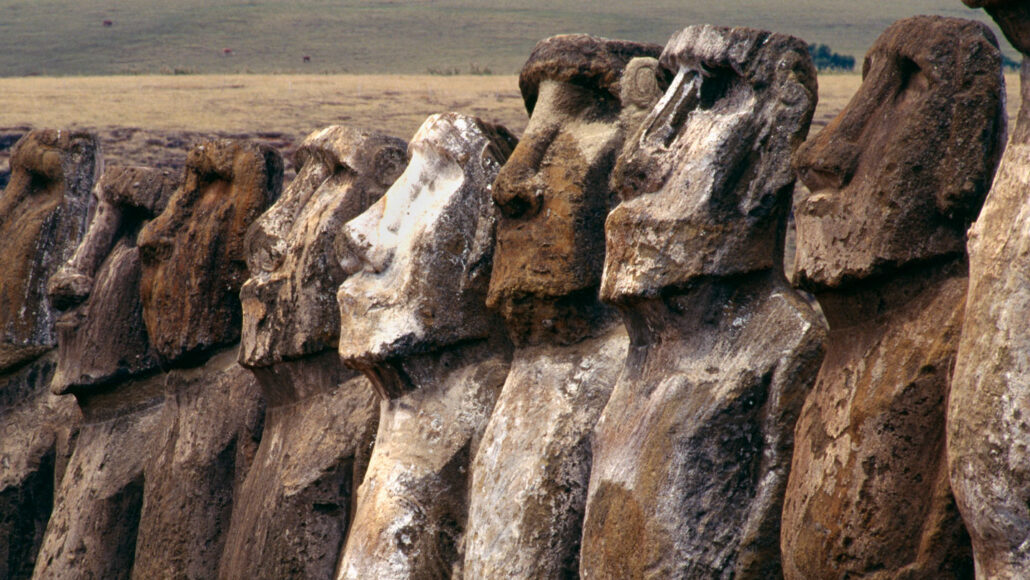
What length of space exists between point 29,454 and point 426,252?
3.77 meters

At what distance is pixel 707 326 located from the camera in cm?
453

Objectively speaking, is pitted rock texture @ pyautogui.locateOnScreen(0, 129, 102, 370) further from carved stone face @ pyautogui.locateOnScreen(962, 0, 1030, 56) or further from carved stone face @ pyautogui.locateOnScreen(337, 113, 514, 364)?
carved stone face @ pyautogui.locateOnScreen(962, 0, 1030, 56)

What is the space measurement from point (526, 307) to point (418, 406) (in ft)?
2.54

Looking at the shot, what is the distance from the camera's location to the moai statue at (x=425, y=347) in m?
5.42

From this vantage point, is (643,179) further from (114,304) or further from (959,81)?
(114,304)

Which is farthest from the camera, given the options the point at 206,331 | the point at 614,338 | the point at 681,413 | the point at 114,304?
the point at 114,304

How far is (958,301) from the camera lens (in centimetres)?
375

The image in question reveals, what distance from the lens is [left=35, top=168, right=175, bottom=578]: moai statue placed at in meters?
7.14

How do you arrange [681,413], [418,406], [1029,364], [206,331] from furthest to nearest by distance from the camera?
[206,331] < [418,406] < [681,413] < [1029,364]

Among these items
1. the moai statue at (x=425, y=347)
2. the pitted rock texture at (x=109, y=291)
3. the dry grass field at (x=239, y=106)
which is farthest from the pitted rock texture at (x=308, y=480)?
the dry grass field at (x=239, y=106)

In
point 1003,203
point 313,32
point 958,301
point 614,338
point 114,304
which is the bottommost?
point 313,32

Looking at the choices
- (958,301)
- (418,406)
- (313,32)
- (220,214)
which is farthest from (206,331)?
(313,32)

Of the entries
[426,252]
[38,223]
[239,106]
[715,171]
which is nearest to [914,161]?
[715,171]

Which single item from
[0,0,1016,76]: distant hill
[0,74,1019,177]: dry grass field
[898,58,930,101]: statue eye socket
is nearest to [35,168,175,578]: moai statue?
[898,58,930,101]: statue eye socket
